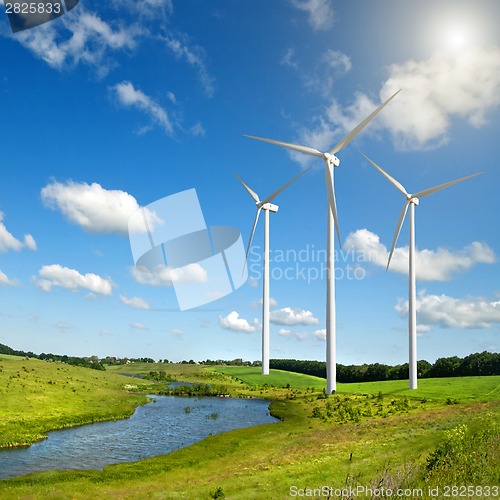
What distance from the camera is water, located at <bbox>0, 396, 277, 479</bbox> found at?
35.2 metres

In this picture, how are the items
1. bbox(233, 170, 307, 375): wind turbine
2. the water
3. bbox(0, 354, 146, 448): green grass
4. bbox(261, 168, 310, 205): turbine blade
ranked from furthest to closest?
bbox(233, 170, 307, 375): wind turbine < bbox(261, 168, 310, 205): turbine blade < bbox(0, 354, 146, 448): green grass < the water

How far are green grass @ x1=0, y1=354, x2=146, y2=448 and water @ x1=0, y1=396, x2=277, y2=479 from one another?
7.05 feet

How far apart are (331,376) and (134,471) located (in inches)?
1576

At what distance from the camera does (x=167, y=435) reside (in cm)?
4581

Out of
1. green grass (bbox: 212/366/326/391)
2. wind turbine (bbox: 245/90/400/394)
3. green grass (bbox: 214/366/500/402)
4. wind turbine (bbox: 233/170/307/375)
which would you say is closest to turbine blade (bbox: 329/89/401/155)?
wind turbine (bbox: 245/90/400/394)

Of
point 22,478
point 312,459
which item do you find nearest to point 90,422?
point 22,478

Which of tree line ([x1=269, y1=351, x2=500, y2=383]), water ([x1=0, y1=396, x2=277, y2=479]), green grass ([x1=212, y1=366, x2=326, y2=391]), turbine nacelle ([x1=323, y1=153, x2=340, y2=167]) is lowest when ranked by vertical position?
water ([x1=0, y1=396, x2=277, y2=479])

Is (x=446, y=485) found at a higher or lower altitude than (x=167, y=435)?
higher

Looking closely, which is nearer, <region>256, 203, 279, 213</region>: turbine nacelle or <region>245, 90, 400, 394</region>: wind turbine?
<region>245, 90, 400, 394</region>: wind turbine

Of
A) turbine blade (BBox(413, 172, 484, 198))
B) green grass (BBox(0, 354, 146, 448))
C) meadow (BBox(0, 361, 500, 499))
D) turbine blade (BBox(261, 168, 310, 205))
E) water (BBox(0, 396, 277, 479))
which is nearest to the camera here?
meadow (BBox(0, 361, 500, 499))

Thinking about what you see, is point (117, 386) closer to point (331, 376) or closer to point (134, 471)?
point (331, 376)

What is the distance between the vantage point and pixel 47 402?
5962 cm

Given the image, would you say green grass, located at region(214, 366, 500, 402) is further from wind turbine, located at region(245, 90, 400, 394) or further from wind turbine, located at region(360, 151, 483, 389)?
wind turbine, located at region(245, 90, 400, 394)

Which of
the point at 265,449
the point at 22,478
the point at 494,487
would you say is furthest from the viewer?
the point at 265,449
